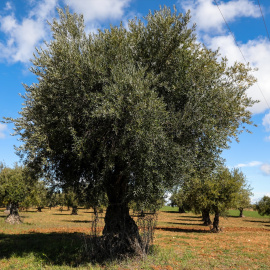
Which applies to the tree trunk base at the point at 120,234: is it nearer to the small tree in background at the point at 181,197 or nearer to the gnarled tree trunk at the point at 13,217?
the small tree in background at the point at 181,197

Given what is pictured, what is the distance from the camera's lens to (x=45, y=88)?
1366cm

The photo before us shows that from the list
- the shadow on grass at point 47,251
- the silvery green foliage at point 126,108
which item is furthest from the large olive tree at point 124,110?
the shadow on grass at point 47,251

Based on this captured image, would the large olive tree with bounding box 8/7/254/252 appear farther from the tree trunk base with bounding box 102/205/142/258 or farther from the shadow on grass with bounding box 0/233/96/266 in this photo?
the shadow on grass with bounding box 0/233/96/266

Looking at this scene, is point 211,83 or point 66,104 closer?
point 66,104

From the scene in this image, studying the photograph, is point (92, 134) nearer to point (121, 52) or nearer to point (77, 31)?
point (121, 52)

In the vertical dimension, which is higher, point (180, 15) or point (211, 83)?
point (180, 15)

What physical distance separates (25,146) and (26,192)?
27241 millimetres

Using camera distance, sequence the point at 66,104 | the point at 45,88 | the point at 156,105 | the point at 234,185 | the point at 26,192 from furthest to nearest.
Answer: the point at 26,192, the point at 234,185, the point at 45,88, the point at 66,104, the point at 156,105

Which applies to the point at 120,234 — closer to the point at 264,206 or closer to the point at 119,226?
the point at 119,226

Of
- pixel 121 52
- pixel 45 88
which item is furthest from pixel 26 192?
pixel 121 52

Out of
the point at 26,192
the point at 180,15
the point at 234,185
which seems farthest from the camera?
the point at 26,192

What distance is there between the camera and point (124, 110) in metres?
12.1

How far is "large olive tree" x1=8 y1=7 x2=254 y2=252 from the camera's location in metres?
11.9

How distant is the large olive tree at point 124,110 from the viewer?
1191cm
